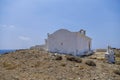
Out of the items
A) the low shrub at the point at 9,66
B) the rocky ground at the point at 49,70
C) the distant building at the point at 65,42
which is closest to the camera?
the rocky ground at the point at 49,70

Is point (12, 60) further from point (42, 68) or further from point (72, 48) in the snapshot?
point (72, 48)

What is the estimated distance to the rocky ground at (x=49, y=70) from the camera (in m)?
16.9

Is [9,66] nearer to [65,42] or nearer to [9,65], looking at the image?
[9,65]

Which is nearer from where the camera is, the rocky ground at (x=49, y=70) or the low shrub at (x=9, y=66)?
the rocky ground at (x=49, y=70)

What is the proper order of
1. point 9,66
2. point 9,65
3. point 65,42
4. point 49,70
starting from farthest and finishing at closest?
1. point 65,42
2. point 9,65
3. point 9,66
4. point 49,70

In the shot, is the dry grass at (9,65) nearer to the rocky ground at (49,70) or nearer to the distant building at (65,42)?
the rocky ground at (49,70)

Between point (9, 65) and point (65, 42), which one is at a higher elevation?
point (65, 42)

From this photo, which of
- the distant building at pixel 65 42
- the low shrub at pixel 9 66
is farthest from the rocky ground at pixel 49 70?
the distant building at pixel 65 42

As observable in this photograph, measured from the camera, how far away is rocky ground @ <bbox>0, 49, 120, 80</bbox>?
55.5 ft

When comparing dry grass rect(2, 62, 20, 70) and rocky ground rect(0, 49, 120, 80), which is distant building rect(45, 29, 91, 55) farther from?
dry grass rect(2, 62, 20, 70)

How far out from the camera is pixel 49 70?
1877 centimetres

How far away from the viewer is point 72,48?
31047 mm

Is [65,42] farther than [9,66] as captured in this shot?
Yes

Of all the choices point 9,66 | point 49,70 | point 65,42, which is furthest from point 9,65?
point 65,42
